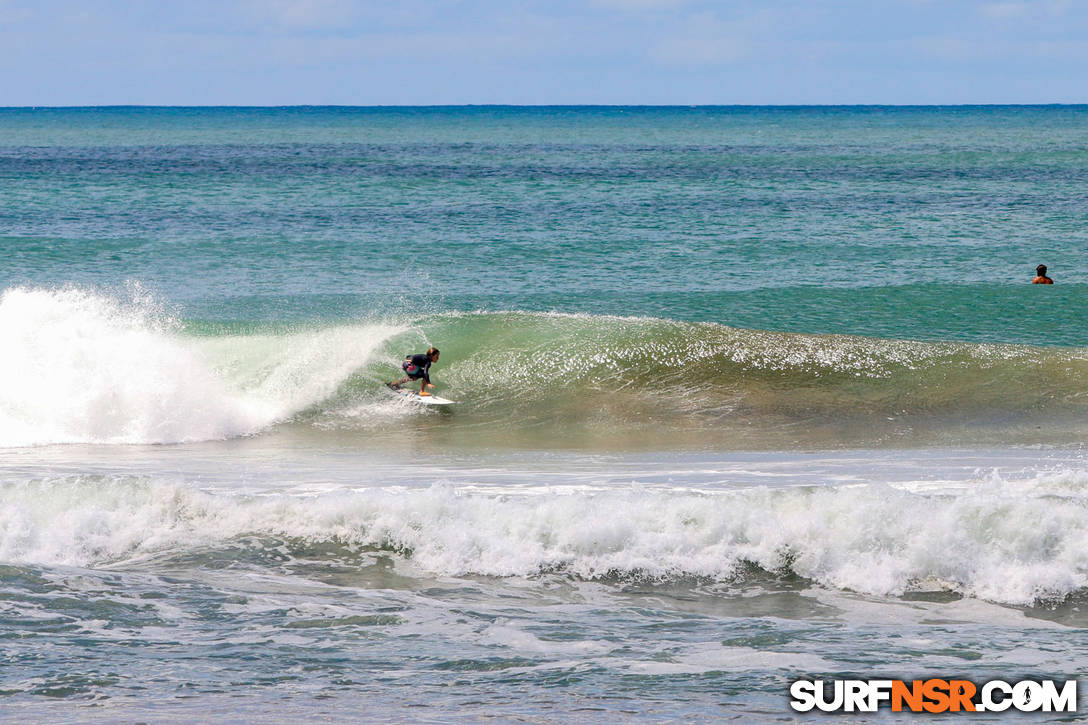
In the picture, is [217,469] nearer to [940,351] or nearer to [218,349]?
[218,349]

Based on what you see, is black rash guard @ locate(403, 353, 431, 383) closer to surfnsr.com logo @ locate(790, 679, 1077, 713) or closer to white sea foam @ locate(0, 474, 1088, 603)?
white sea foam @ locate(0, 474, 1088, 603)

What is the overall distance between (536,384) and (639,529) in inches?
297

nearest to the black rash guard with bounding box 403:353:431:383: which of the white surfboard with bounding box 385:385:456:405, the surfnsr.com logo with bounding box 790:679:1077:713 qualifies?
the white surfboard with bounding box 385:385:456:405

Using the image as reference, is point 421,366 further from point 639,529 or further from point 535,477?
point 639,529

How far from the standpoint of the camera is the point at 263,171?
2443 inches

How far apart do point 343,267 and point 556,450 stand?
1771cm

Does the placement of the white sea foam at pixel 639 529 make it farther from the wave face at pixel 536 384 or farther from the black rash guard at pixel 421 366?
the black rash guard at pixel 421 366

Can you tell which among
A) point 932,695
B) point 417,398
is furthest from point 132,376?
point 932,695

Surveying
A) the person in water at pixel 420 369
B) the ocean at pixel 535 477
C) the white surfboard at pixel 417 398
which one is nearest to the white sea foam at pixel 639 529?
the ocean at pixel 535 477

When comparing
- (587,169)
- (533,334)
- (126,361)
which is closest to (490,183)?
(587,169)

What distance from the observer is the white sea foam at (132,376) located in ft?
48.0

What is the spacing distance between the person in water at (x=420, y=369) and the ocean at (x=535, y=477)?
1.34 feet

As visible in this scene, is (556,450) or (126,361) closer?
(556,450)

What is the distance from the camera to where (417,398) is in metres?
16.2
